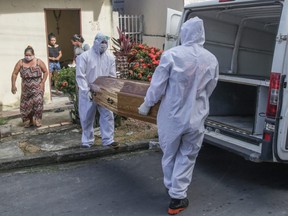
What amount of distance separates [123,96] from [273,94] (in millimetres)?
1501

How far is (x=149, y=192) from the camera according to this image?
4.22 m

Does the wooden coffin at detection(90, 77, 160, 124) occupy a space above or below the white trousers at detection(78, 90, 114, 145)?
above

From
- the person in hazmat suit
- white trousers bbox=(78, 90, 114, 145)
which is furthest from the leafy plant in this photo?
the person in hazmat suit

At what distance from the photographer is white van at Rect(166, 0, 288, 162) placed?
12.1 feet

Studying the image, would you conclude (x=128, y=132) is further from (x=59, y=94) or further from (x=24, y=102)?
(x=59, y=94)

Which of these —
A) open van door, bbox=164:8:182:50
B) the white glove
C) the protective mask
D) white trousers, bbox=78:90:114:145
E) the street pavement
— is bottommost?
the street pavement

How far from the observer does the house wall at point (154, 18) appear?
10109 mm

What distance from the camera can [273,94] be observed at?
371 centimetres

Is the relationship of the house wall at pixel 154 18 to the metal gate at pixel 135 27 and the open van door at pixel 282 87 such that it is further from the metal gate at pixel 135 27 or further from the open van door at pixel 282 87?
the open van door at pixel 282 87

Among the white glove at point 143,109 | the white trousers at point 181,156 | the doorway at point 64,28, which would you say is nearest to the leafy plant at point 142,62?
the white glove at point 143,109

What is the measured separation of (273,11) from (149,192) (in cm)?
272

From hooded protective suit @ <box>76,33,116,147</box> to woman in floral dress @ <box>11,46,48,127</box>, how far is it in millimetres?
1396

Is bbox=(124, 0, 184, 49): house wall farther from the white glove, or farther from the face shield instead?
the white glove

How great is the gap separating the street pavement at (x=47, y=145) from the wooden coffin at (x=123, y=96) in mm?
895
